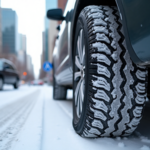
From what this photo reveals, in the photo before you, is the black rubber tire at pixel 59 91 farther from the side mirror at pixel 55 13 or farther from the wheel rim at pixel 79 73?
the wheel rim at pixel 79 73

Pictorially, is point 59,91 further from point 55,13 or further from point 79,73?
point 79,73

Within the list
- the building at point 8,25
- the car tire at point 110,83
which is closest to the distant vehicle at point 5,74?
the building at point 8,25

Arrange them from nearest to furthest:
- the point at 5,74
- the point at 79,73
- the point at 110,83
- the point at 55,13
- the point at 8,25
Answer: the point at 110,83 → the point at 79,73 → the point at 55,13 → the point at 5,74 → the point at 8,25

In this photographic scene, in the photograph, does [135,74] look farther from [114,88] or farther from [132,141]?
[132,141]

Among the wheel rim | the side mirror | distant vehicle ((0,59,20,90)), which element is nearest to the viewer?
the wheel rim

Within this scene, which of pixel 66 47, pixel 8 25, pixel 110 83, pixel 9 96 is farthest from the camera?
pixel 8 25

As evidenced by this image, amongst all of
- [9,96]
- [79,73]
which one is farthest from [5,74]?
[79,73]

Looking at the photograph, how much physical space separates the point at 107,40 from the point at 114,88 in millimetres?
323

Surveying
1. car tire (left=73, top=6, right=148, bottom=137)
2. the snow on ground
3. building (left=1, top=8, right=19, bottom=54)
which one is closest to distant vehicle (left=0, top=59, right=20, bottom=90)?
the snow on ground

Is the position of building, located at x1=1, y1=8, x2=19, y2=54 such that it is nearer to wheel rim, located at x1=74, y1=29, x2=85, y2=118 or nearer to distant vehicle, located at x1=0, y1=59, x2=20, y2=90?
wheel rim, located at x1=74, y1=29, x2=85, y2=118

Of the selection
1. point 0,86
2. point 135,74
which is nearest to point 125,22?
point 135,74

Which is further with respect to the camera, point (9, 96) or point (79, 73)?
point (9, 96)

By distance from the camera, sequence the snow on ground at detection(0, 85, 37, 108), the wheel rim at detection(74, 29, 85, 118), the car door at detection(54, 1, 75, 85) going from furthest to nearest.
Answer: the snow on ground at detection(0, 85, 37, 108)
the car door at detection(54, 1, 75, 85)
the wheel rim at detection(74, 29, 85, 118)

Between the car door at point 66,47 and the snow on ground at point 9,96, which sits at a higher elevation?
the car door at point 66,47
